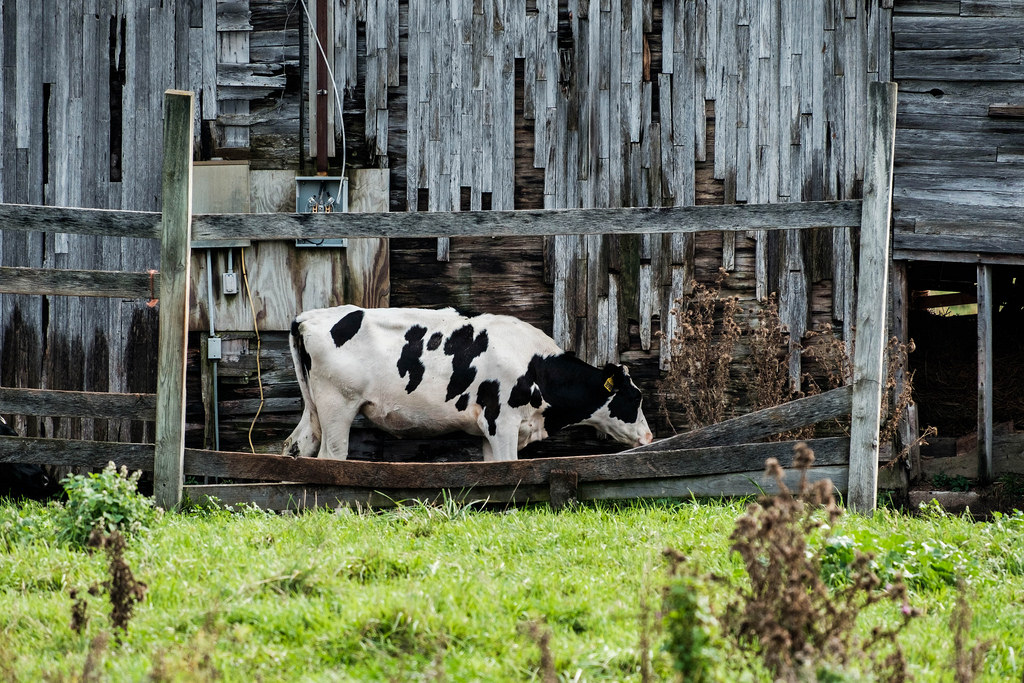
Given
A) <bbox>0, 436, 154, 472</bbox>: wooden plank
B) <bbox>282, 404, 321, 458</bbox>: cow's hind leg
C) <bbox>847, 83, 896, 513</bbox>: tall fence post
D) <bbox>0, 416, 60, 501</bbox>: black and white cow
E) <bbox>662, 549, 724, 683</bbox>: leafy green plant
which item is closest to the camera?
<bbox>662, 549, 724, 683</bbox>: leafy green plant

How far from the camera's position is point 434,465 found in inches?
225

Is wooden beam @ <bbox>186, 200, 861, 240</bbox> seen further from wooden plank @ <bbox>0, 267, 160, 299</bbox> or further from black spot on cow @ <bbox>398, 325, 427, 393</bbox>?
black spot on cow @ <bbox>398, 325, 427, 393</bbox>

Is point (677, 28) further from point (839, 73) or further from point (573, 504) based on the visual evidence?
point (573, 504)

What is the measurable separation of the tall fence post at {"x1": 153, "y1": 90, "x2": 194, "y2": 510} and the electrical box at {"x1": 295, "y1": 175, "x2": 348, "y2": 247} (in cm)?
332

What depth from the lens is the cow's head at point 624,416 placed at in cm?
833

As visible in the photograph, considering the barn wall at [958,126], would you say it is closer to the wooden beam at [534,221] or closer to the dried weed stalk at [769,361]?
the dried weed stalk at [769,361]

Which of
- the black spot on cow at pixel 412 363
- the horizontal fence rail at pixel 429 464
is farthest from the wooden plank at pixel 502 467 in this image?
the black spot on cow at pixel 412 363

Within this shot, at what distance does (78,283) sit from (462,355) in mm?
3245

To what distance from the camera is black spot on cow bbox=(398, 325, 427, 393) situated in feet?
25.9

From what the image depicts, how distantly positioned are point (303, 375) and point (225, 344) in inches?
52.5

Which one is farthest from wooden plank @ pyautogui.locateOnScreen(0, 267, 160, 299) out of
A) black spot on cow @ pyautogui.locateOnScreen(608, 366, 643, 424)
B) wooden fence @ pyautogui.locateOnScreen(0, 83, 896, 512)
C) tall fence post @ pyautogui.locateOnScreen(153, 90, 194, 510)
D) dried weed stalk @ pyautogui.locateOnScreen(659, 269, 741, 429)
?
dried weed stalk @ pyautogui.locateOnScreen(659, 269, 741, 429)

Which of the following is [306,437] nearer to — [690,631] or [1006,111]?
[690,631]

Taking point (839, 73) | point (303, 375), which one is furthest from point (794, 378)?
point (303, 375)

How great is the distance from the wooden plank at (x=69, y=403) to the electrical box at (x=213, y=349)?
3404 millimetres
